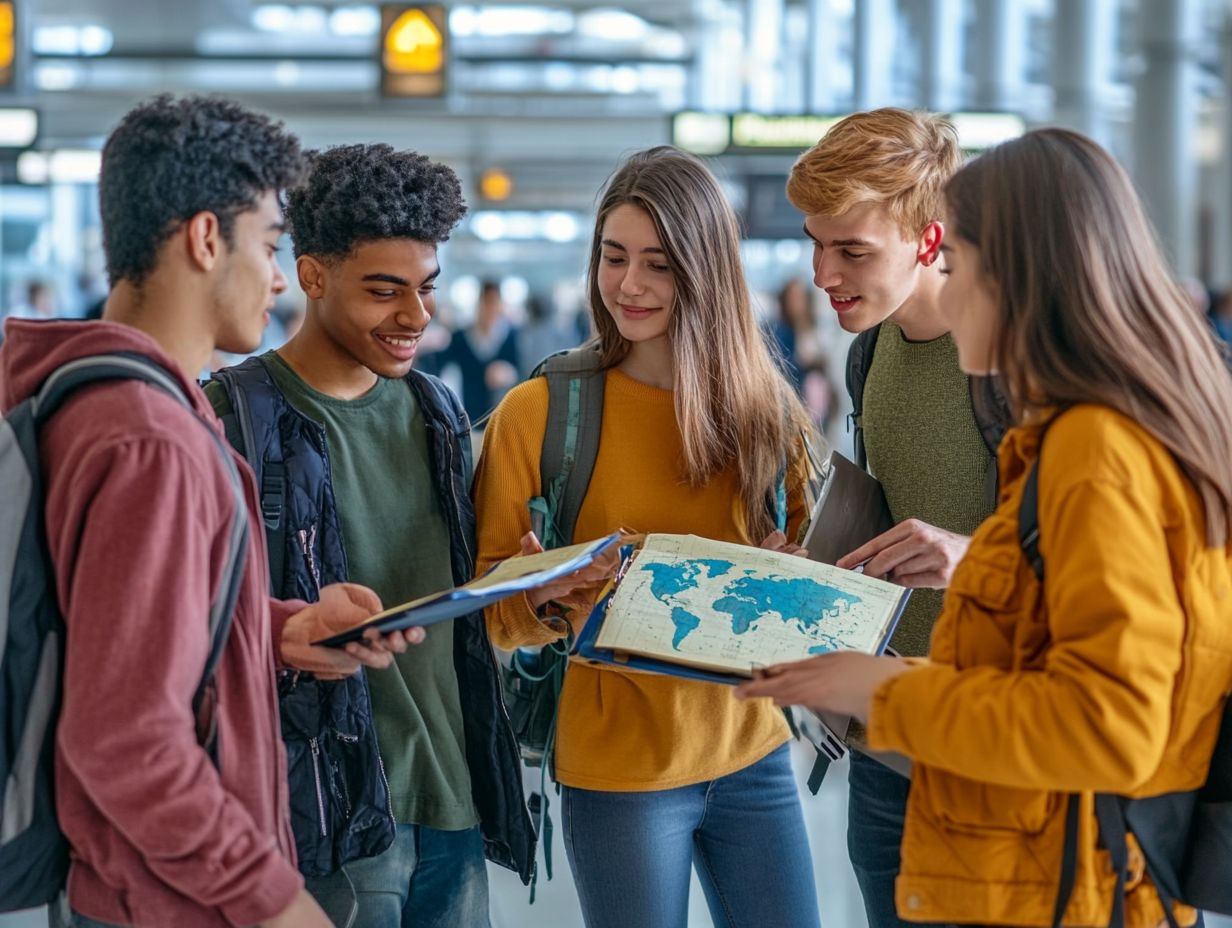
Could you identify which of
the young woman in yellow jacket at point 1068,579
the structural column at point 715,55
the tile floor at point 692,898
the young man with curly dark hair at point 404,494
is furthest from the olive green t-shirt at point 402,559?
the structural column at point 715,55

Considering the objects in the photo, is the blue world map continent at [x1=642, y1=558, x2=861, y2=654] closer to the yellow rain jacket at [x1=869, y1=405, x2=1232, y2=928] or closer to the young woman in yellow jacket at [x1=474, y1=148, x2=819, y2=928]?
the young woman in yellow jacket at [x1=474, y1=148, x2=819, y2=928]

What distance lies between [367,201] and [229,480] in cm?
83

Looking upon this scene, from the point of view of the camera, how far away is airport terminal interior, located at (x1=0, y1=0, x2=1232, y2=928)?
945 centimetres

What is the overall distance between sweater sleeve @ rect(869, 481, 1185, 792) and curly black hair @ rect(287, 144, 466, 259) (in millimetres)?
1233

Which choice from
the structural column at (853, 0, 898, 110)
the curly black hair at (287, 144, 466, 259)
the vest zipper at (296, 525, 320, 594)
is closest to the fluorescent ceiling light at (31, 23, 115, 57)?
the structural column at (853, 0, 898, 110)

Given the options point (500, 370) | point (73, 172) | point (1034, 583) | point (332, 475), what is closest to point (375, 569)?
point (332, 475)

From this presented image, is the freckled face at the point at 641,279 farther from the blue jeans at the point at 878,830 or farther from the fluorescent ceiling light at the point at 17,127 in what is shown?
the fluorescent ceiling light at the point at 17,127

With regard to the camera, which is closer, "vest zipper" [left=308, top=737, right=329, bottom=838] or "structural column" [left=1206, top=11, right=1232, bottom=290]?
"vest zipper" [left=308, top=737, right=329, bottom=838]

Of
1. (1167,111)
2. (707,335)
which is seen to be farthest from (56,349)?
(1167,111)

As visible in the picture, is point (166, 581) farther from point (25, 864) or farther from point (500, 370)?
point (500, 370)

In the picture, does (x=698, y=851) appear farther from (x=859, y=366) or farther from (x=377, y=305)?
(x=377, y=305)

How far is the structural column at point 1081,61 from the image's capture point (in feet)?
47.2

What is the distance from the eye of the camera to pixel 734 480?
8.35 feet

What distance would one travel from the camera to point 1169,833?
1645 mm
